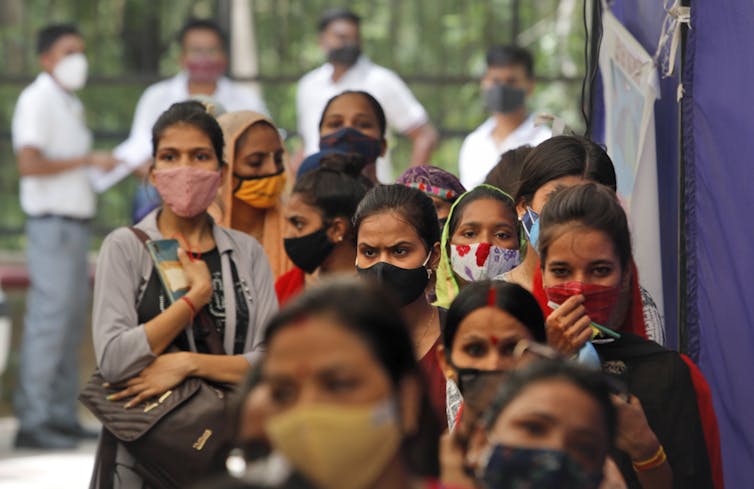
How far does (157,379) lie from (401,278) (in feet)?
2.77

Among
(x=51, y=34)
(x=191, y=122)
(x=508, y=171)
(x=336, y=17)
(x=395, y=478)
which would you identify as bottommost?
(x=395, y=478)

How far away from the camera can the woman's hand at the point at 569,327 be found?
4381 millimetres

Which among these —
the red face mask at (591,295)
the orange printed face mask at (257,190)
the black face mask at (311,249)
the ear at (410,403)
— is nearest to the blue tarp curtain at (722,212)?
the red face mask at (591,295)

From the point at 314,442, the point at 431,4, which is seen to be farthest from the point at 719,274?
the point at 431,4

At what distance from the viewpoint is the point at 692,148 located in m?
6.00

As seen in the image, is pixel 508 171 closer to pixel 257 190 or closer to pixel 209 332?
pixel 257 190

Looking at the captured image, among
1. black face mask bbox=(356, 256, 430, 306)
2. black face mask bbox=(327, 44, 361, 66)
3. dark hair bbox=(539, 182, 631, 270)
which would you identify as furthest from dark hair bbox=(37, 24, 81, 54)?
dark hair bbox=(539, 182, 631, 270)

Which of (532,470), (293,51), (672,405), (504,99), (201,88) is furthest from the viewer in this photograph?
(293,51)

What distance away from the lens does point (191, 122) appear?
6.07 meters

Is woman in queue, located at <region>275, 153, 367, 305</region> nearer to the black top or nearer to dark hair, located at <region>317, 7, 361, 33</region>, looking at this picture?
the black top

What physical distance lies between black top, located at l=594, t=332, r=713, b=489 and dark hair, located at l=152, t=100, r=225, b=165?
207 cm

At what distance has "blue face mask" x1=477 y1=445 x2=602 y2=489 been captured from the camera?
3225 mm

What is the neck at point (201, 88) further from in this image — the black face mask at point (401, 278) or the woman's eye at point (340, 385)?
the woman's eye at point (340, 385)

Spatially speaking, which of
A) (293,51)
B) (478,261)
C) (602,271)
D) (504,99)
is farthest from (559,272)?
(293,51)
